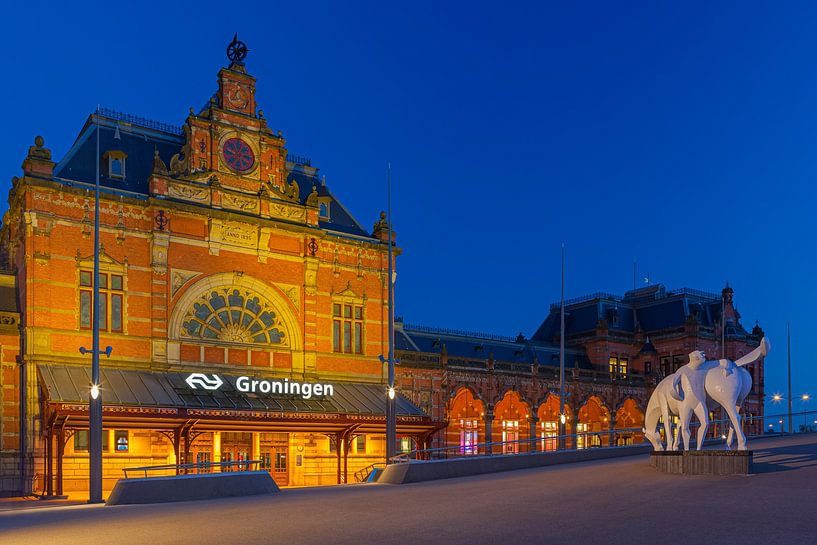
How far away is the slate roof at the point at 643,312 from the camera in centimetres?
7025

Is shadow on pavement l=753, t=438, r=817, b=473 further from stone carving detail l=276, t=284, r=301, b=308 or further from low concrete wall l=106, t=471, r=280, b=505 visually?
stone carving detail l=276, t=284, r=301, b=308

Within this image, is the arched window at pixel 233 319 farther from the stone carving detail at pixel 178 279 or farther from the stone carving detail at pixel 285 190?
the stone carving detail at pixel 285 190

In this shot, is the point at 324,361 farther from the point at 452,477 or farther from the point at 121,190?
the point at 452,477

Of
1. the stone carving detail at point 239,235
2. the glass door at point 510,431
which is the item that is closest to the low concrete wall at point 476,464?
the stone carving detail at point 239,235

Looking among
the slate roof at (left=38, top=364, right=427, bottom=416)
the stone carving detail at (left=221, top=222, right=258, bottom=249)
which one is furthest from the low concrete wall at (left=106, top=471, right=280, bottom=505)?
the stone carving detail at (left=221, top=222, right=258, bottom=249)

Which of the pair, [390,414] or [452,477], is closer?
[452,477]

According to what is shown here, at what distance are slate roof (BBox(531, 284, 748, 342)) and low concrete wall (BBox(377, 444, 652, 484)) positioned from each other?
39.5 meters

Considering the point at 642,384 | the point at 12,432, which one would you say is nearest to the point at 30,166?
the point at 12,432

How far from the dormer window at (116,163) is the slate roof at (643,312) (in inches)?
1696

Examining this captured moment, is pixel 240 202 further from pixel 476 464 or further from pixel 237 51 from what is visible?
pixel 476 464

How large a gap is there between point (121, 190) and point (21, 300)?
20.0ft

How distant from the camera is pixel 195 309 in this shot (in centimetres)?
3756

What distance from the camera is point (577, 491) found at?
18.7 m

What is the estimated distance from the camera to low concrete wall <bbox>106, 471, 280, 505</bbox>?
20.8 m
